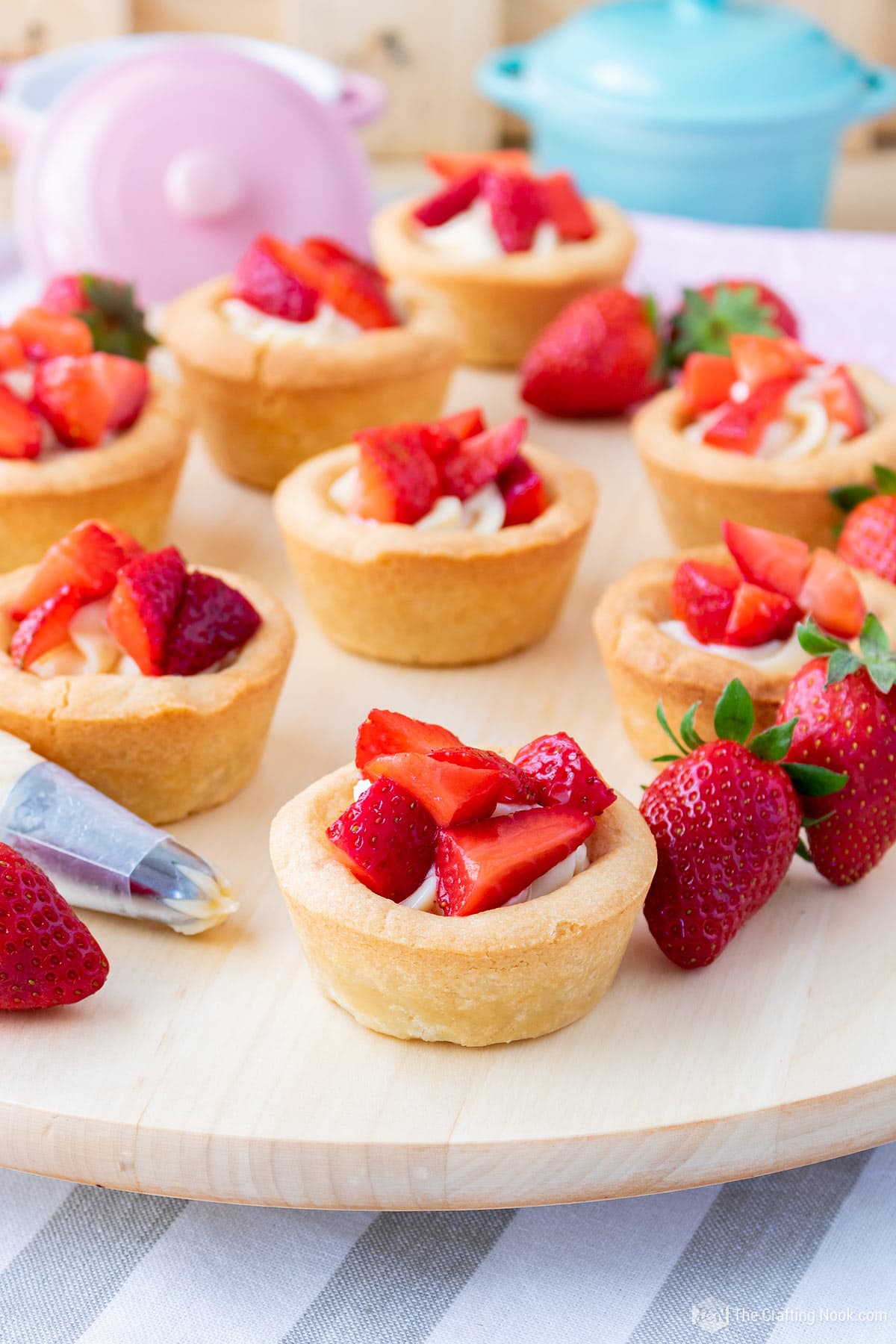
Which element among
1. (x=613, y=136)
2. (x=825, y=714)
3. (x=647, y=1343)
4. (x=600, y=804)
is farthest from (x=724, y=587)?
(x=613, y=136)

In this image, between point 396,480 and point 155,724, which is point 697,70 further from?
point 155,724

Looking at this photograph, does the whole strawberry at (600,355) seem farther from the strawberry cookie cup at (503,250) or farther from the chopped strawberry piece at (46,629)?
the chopped strawberry piece at (46,629)

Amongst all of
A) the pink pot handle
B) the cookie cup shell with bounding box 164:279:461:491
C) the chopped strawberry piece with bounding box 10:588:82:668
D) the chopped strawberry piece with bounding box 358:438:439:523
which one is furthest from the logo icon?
the pink pot handle

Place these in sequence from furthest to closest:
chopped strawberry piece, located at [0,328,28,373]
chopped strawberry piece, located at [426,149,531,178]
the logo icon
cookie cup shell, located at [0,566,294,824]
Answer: chopped strawberry piece, located at [426,149,531,178] → chopped strawberry piece, located at [0,328,28,373] → cookie cup shell, located at [0,566,294,824] → the logo icon

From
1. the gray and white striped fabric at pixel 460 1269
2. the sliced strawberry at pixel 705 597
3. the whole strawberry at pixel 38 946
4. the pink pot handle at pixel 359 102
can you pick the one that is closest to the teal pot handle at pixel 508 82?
the pink pot handle at pixel 359 102

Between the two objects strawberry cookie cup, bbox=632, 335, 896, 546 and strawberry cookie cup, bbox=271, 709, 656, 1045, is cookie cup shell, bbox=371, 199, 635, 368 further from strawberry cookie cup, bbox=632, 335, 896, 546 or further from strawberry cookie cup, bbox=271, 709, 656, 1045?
strawberry cookie cup, bbox=271, 709, 656, 1045

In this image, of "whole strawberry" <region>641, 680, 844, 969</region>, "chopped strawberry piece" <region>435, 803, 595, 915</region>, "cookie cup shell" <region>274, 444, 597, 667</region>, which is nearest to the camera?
"chopped strawberry piece" <region>435, 803, 595, 915</region>

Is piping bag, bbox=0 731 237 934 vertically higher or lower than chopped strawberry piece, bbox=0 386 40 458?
lower
